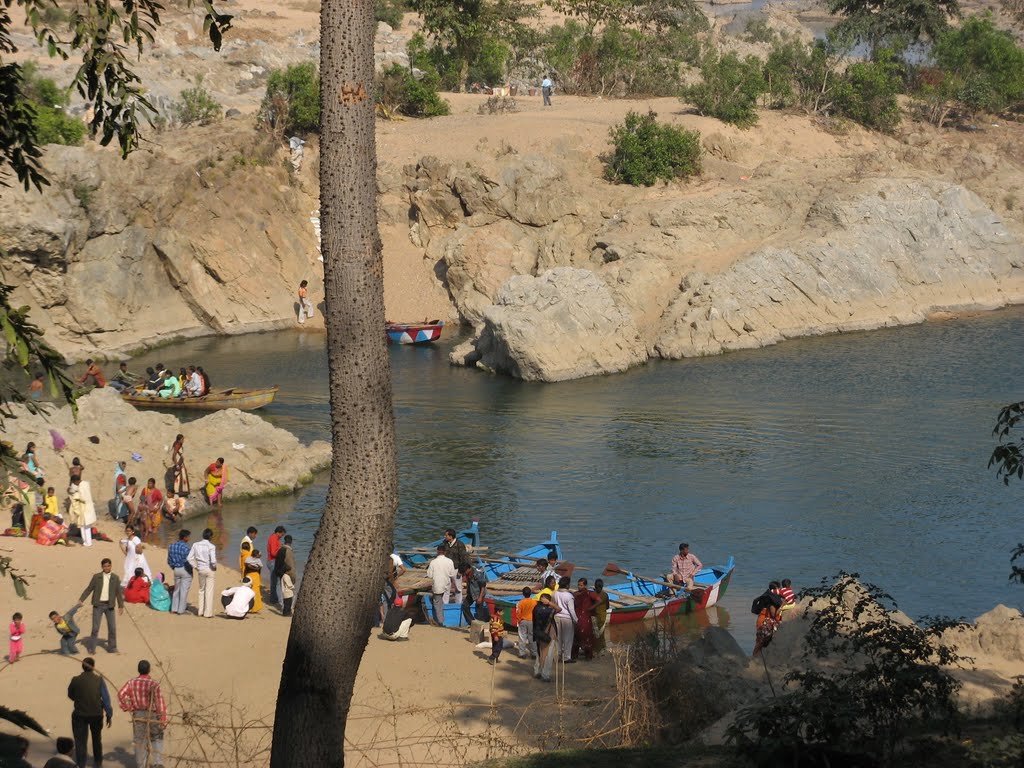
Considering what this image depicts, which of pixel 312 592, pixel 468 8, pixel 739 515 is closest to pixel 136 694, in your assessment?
pixel 312 592

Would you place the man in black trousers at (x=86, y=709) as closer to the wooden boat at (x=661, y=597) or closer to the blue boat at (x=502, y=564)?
the blue boat at (x=502, y=564)

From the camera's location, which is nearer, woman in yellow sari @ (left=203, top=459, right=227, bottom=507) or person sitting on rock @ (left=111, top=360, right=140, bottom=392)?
A: woman in yellow sari @ (left=203, top=459, right=227, bottom=507)

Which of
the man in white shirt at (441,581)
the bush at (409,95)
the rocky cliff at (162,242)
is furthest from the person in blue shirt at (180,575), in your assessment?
the bush at (409,95)

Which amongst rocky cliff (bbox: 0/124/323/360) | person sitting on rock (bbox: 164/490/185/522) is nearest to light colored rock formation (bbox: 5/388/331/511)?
person sitting on rock (bbox: 164/490/185/522)

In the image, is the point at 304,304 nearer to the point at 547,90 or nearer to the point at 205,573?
the point at 547,90

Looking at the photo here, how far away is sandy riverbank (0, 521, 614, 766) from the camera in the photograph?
1356cm

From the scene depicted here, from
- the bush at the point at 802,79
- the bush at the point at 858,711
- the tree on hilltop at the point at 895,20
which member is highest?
the tree on hilltop at the point at 895,20

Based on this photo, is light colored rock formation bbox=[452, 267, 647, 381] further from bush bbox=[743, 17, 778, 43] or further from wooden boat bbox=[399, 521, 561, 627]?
bush bbox=[743, 17, 778, 43]

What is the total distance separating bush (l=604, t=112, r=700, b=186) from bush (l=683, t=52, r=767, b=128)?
354 centimetres

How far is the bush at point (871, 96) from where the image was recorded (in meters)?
55.4

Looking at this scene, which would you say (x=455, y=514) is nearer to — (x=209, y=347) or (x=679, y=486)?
(x=679, y=486)

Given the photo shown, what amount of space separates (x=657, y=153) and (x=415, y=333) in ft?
44.3

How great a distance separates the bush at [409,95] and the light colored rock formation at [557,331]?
2032cm

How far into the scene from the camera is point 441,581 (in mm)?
20234
